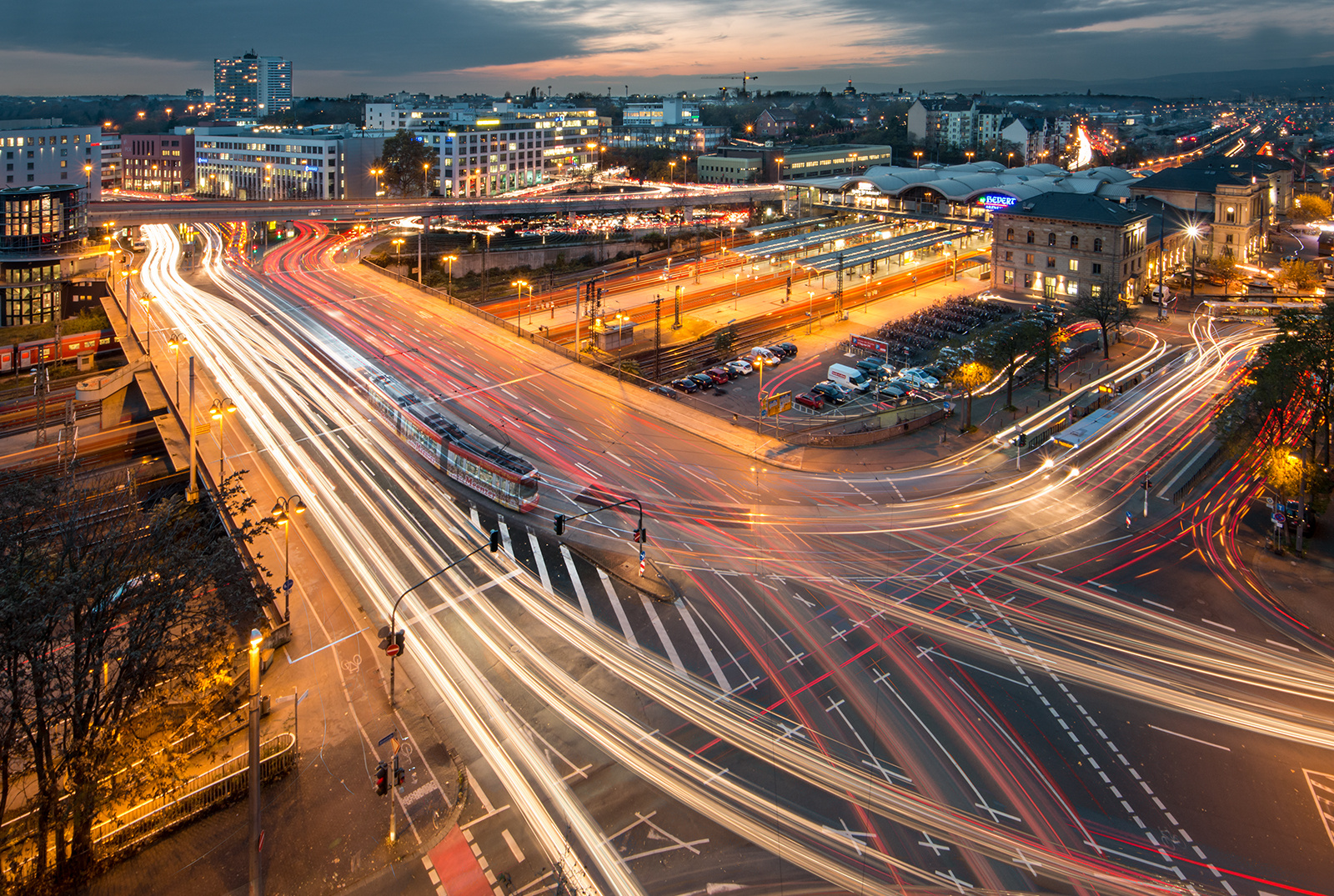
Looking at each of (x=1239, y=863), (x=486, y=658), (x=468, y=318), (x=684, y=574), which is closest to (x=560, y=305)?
(x=468, y=318)

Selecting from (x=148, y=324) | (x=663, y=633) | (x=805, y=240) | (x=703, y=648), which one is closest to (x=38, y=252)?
(x=148, y=324)

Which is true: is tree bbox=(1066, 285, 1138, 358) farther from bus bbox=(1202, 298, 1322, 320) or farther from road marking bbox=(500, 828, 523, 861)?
road marking bbox=(500, 828, 523, 861)

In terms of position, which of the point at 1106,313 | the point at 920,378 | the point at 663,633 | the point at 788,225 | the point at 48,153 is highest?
the point at 48,153

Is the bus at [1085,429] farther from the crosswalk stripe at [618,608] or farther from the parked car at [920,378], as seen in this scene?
the crosswalk stripe at [618,608]

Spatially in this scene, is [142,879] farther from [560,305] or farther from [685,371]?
[560,305]

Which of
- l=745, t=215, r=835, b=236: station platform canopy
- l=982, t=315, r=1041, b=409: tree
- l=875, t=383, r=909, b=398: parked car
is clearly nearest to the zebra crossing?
l=875, t=383, r=909, b=398: parked car

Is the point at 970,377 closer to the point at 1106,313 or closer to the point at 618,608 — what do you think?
the point at 1106,313
